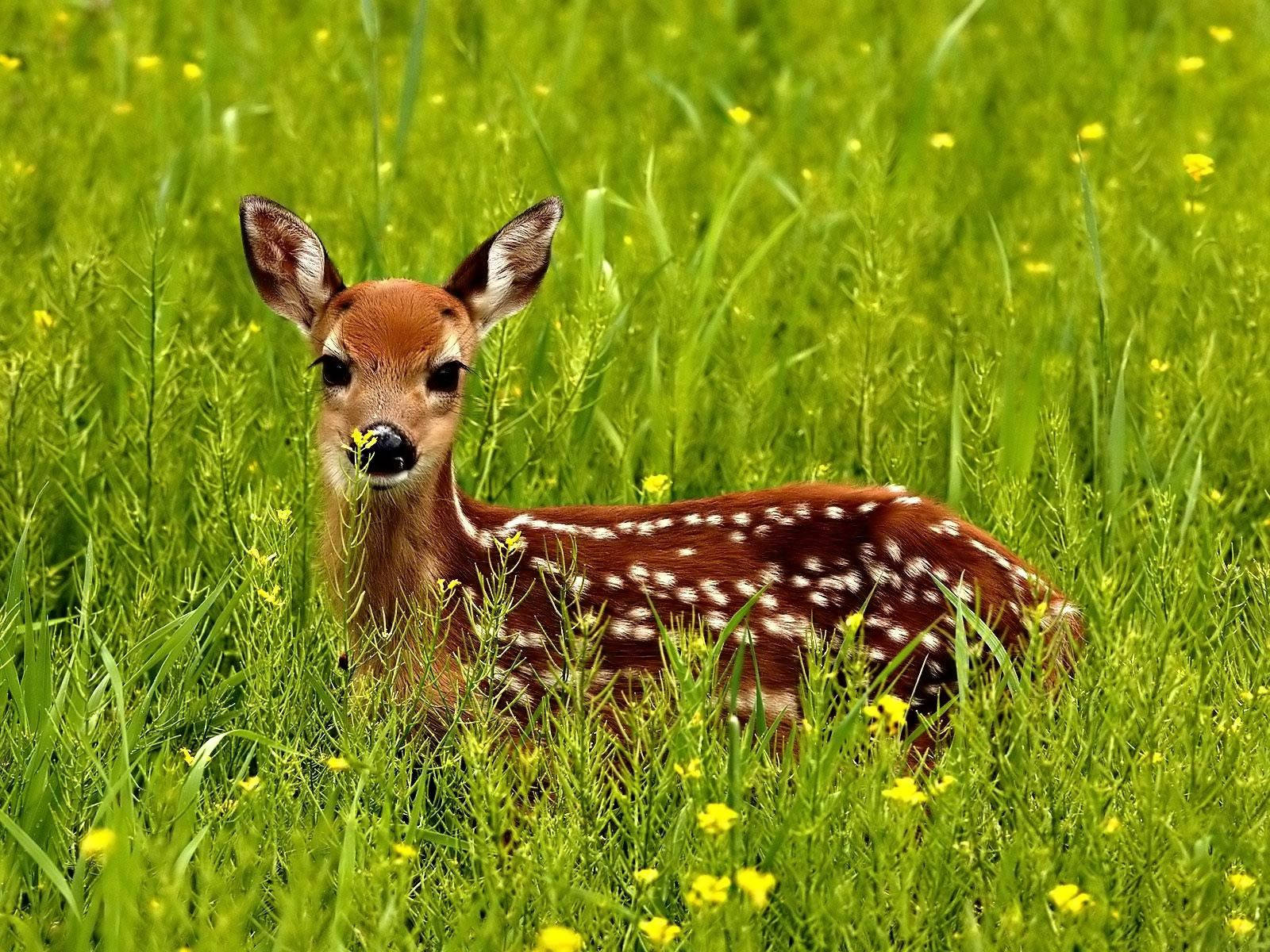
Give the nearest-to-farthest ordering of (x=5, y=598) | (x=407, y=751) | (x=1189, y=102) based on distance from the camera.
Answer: (x=407, y=751)
(x=5, y=598)
(x=1189, y=102)

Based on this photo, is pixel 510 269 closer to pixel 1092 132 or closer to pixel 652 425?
pixel 652 425

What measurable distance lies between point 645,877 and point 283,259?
1.96 meters

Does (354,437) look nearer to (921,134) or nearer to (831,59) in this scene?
(921,134)

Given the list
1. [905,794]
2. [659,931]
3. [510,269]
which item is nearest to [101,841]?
[659,931]

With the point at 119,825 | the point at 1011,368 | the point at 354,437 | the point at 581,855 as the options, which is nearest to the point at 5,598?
the point at 354,437

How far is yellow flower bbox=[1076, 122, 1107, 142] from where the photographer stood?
6.77 metres

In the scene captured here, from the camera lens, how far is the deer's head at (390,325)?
4168mm

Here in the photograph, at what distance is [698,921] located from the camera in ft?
9.55

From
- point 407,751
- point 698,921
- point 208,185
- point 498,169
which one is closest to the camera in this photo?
point 698,921

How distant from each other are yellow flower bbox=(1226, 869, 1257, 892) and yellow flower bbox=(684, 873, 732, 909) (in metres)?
0.89

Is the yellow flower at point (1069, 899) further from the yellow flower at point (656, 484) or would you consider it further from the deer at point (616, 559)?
the yellow flower at point (656, 484)

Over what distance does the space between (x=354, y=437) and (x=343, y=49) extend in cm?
404

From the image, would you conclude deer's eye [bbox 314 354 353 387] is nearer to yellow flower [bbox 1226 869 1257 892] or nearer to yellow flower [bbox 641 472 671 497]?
yellow flower [bbox 641 472 671 497]

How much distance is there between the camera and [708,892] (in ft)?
9.43
